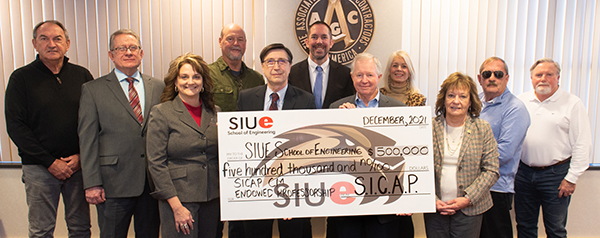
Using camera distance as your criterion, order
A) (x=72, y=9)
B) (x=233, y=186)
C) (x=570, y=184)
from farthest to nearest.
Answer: (x=72, y=9) < (x=570, y=184) < (x=233, y=186)

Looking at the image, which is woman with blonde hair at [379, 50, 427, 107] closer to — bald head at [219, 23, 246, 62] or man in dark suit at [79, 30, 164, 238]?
bald head at [219, 23, 246, 62]

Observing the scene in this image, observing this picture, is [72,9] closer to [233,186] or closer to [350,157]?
[233,186]

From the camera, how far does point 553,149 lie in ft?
8.62

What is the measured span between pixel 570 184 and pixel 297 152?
7.55 ft

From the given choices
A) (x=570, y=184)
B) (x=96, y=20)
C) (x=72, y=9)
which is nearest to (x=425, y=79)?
(x=570, y=184)

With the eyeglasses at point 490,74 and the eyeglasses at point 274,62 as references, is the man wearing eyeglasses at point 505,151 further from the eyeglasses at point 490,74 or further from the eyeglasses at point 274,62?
the eyeglasses at point 274,62

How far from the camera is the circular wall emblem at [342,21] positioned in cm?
312

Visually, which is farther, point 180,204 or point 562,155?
point 562,155

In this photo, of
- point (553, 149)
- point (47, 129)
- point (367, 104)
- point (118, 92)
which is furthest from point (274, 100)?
point (553, 149)

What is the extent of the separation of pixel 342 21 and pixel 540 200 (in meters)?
2.30

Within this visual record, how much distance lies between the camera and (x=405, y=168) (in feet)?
6.22

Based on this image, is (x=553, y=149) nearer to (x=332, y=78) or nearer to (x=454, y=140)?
(x=454, y=140)

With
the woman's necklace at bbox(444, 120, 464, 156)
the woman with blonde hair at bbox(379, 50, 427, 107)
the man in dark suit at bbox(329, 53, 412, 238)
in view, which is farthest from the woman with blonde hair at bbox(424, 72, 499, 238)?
the woman with blonde hair at bbox(379, 50, 427, 107)

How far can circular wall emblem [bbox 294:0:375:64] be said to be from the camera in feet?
10.2
